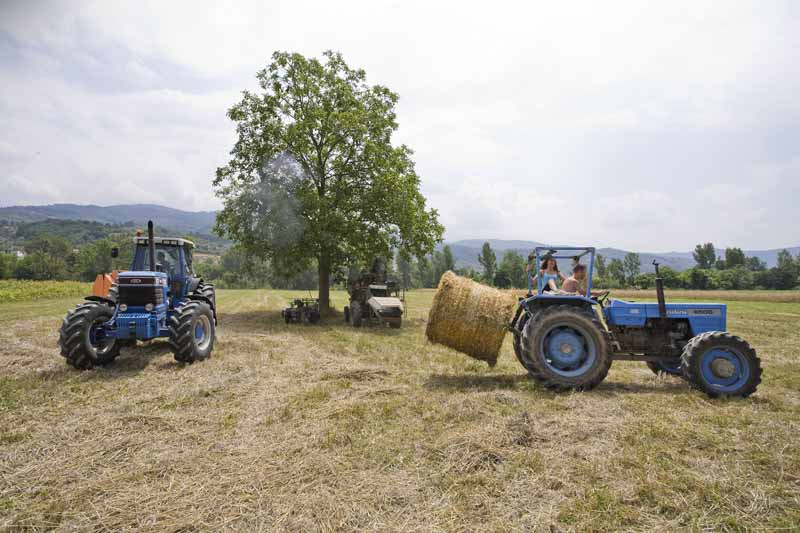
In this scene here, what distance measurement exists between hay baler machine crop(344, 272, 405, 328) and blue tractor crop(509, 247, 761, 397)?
730cm

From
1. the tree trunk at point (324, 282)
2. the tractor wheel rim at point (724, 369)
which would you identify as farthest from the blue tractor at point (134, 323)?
the tree trunk at point (324, 282)

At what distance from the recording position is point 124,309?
761cm

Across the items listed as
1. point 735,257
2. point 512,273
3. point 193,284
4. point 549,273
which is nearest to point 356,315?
point 193,284

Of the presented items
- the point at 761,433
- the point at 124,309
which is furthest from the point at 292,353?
the point at 761,433

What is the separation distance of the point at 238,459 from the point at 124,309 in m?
5.10

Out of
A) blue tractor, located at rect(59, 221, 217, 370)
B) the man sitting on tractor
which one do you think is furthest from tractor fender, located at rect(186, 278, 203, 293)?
the man sitting on tractor

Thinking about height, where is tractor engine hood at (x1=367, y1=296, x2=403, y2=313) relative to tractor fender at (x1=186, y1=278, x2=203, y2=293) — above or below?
below

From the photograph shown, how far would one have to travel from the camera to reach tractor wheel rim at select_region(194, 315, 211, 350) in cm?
860

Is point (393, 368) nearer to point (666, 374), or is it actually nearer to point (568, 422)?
point (568, 422)

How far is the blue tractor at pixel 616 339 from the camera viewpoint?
611 cm

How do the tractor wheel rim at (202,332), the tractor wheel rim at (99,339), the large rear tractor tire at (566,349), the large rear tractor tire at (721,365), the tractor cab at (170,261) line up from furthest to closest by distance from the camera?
the tractor cab at (170,261), the tractor wheel rim at (202,332), the tractor wheel rim at (99,339), the large rear tractor tire at (566,349), the large rear tractor tire at (721,365)

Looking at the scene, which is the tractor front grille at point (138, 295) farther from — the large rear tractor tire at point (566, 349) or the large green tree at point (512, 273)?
the large green tree at point (512, 273)

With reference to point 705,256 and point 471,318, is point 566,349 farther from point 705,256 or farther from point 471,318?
point 705,256

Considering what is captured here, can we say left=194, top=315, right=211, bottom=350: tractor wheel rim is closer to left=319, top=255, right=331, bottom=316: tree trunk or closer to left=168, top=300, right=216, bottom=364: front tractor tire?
left=168, top=300, right=216, bottom=364: front tractor tire
